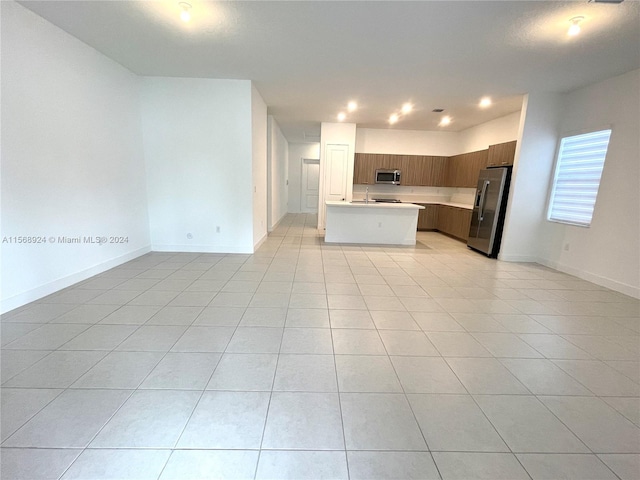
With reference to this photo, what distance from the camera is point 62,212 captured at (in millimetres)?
3154

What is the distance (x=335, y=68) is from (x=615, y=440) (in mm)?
4301

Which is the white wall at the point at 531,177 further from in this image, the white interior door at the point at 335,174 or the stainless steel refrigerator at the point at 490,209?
the white interior door at the point at 335,174

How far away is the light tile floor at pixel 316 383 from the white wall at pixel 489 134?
402 centimetres

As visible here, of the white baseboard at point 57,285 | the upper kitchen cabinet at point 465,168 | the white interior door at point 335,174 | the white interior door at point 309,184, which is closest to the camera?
the white baseboard at point 57,285

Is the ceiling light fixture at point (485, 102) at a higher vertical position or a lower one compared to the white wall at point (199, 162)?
higher

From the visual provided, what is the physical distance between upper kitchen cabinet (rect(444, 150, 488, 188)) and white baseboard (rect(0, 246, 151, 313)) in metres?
7.29

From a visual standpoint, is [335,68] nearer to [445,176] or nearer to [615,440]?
[615,440]

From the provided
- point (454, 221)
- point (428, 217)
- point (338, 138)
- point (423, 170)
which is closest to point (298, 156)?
point (338, 138)

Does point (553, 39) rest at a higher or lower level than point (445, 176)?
higher

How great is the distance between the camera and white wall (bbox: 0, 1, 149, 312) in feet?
8.56

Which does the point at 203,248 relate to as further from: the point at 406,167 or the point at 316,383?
the point at 406,167

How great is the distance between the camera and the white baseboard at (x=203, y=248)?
4980mm

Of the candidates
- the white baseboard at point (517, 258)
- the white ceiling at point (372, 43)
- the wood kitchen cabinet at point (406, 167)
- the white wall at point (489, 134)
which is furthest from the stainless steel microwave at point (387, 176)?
the white baseboard at point (517, 258)

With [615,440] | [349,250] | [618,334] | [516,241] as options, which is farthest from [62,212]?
[516,241]
